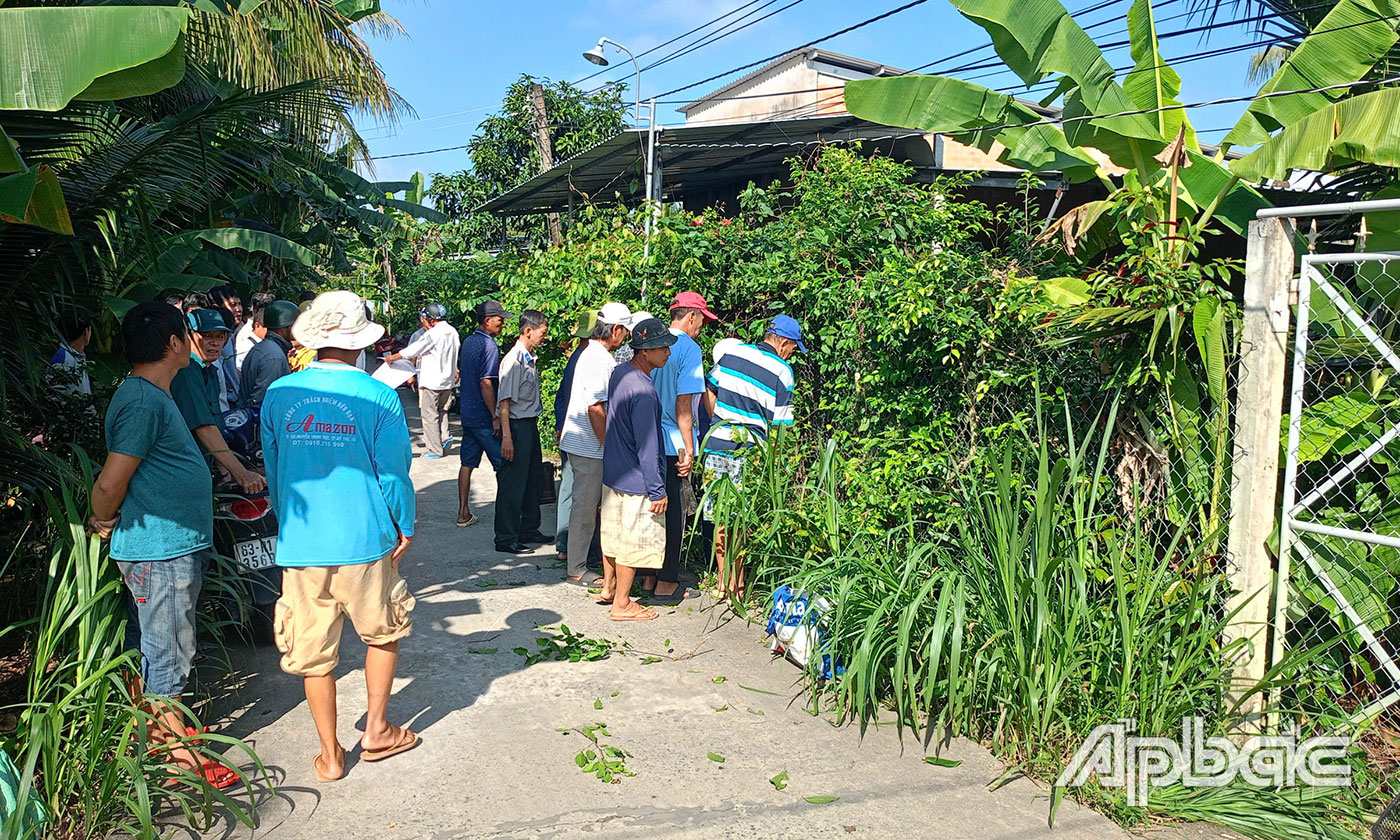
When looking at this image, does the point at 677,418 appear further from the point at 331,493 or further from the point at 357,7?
the point at 357,7

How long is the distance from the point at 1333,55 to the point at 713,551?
15.2 feet

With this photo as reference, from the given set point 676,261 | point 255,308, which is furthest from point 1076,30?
point 255,308

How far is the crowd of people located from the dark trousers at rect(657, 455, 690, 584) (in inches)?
0.4

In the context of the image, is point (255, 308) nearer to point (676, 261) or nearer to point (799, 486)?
point (676, 261)

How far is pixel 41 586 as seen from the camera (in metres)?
4.81

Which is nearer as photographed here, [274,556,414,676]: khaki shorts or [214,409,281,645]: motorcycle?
[274,556,414,676]: khaki shorts

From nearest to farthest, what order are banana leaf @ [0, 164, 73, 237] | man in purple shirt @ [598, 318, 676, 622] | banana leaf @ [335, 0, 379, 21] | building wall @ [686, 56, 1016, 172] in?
banana leaf @ [0, 164, 73, 237] < man in purple shirt @ [598, 318, 676, 622] < banana leaf @ [335, 0, 379, 21] < building wall @ [686, 56, 1016, 172]

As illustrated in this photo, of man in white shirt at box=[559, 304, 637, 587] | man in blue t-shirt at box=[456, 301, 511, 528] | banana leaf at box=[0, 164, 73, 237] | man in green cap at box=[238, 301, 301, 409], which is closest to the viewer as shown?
banana leaf at box=[0, 164, 73, 237]

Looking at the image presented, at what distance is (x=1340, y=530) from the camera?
385 centimetres

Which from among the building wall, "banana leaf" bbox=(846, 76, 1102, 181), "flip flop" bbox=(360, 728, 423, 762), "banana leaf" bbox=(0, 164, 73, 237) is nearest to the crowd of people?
"flip flop" bbox=(360, 728, 423, 762)

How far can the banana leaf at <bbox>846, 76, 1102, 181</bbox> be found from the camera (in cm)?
568

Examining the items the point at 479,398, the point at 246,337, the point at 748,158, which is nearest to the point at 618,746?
the point at 479,398

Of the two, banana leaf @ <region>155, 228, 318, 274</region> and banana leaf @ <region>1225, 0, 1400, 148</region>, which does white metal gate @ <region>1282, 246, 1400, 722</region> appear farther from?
banana leaf @ <region>155, 228, 318, 274</region>

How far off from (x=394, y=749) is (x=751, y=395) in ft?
10.3
